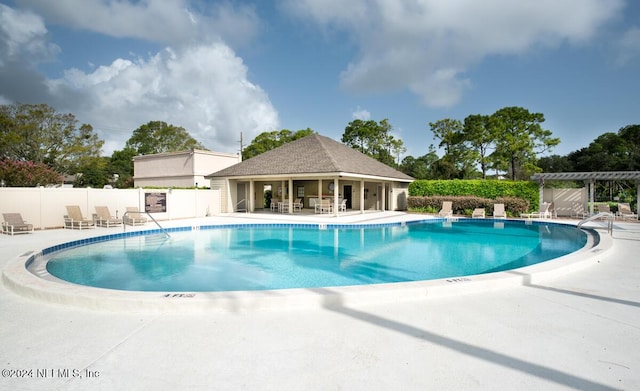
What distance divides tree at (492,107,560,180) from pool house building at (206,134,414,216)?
10.6 metres

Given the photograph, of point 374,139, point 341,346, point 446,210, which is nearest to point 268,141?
point 374,139

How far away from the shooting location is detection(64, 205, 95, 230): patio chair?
43.3 ft

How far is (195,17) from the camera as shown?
16328 mm

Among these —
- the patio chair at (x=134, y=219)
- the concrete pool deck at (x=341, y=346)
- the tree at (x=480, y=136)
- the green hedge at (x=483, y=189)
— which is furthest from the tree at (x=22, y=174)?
the tree at (x=480, y=136)

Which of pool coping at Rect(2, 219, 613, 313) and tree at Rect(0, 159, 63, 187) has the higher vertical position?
tree at Rect(0, 159, 63, 187)

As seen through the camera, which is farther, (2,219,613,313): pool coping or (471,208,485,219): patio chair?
(471,208,485,219): patio chair

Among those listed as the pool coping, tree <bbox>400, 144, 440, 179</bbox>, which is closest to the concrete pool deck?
the pool coping

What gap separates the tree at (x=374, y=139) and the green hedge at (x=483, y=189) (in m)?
17.8

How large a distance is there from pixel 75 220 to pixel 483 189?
2164cm

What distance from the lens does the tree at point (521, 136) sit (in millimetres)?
28062

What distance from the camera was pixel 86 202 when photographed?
564 inches

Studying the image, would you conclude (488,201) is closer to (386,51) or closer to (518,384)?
(386,51)

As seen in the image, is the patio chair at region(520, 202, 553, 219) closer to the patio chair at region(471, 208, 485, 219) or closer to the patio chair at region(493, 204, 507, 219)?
the patio chair at region(493, 204, 507, 219)

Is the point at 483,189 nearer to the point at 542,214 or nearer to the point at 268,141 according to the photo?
the point at 542,214
